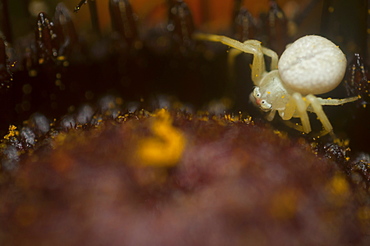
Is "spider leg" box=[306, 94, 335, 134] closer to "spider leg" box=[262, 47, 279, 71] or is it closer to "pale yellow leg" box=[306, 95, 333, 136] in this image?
"pale yellow leg" box=[306, 95, 333, 136]

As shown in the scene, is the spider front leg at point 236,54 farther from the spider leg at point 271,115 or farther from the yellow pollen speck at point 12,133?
the yellow pollen speck at point 12,133

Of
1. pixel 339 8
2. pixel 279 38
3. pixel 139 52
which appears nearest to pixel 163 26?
pixel 139 52

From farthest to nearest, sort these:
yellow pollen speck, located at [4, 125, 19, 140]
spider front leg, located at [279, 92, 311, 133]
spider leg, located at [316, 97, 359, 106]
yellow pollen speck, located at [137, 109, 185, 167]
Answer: spider front leg, located at [279, 92, 311, 133] < spider leg, located at [316, 97, 359, 106] < yellow pollen speck, located at [4, 125, 19, 140] < yellow pollen speck, located at [137, 109, 185, 167]

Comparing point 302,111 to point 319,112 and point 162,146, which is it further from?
point 162,146

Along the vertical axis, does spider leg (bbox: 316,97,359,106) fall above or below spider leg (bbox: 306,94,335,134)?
above

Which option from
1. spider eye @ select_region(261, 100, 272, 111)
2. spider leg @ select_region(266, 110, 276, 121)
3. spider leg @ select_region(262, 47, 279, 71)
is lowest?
spider leg @ select_region(266, 110, 276, 121)

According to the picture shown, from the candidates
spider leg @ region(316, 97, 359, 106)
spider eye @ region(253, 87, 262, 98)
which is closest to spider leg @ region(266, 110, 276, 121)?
spider eye @ region(253, 87, 262, 98)

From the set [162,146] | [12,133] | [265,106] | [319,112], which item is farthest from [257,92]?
[12,133]

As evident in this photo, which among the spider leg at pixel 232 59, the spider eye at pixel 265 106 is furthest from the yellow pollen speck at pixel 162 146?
the spider eye at pixel 265 106
